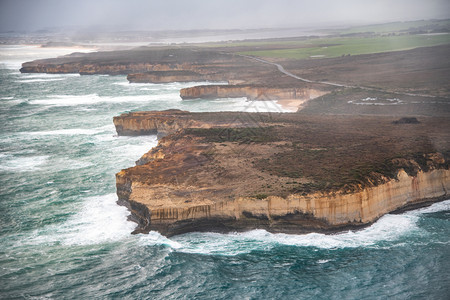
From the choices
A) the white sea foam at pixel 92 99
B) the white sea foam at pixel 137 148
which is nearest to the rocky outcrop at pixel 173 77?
the white sea foam at pixel 92 99

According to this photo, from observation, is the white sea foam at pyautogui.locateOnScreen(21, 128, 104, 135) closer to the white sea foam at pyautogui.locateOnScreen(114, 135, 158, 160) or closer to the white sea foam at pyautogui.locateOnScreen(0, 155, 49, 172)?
the white sea foam at pyautogui.locateOnScreen(114, 135, 158, 160)

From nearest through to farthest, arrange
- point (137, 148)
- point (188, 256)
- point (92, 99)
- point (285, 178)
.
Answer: point (188, 256) < point (285, 178) < point (137, 148) < point (92, 99)

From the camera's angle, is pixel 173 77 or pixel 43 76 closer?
pixel 173 77

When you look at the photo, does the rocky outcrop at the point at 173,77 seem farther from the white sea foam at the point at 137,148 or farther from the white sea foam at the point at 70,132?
the white sea foam at the point at 137,148

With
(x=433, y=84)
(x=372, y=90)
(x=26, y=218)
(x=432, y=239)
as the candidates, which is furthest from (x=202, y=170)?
(x=433, y=84)

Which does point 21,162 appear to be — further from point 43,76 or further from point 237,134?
point 43,76

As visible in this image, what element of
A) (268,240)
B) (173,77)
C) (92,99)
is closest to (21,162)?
(268,240)
